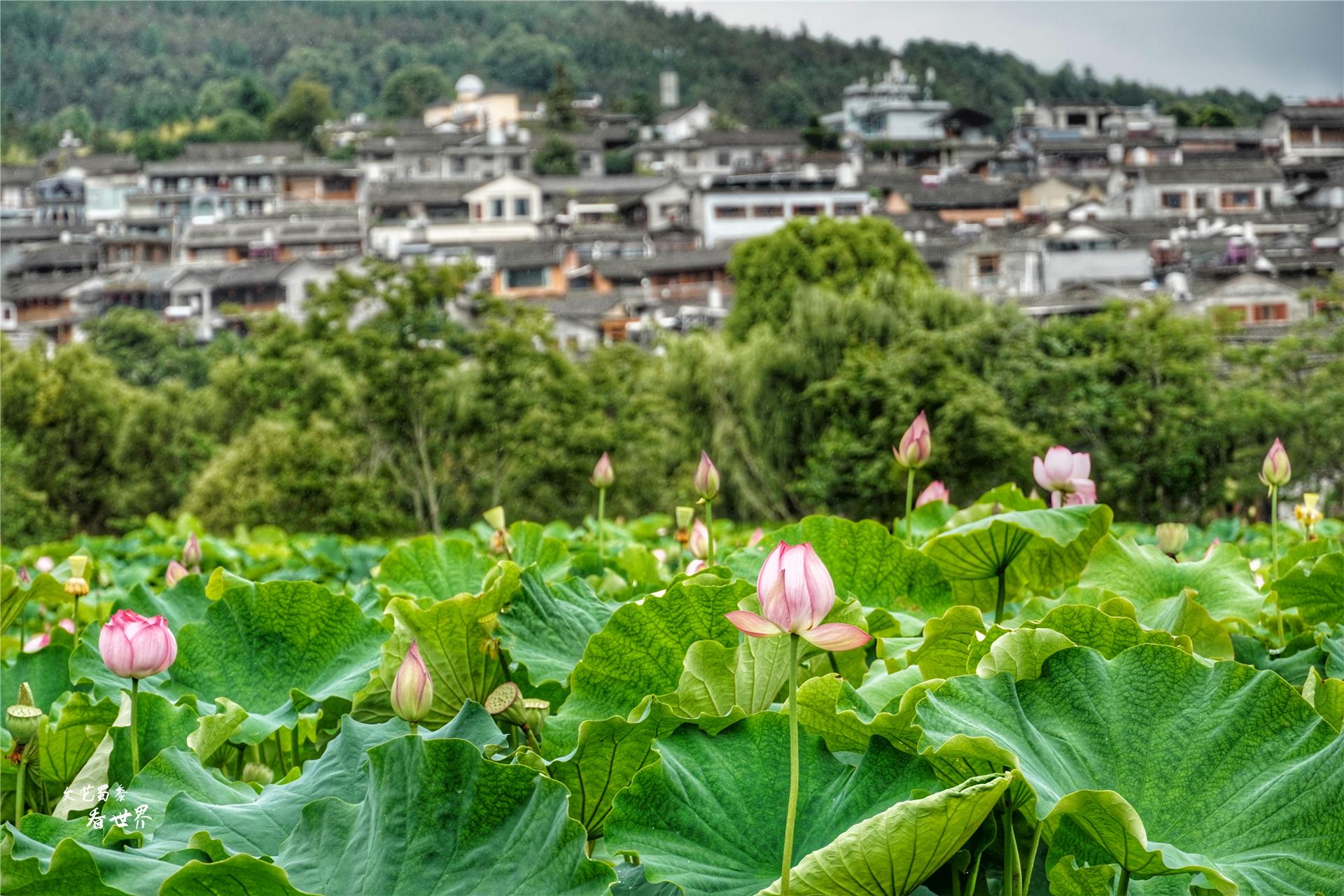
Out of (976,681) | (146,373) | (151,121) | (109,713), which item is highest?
(151,121)

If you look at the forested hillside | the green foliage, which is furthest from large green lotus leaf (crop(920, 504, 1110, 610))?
the forested hillside

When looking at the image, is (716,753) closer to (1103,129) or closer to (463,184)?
(463,184)

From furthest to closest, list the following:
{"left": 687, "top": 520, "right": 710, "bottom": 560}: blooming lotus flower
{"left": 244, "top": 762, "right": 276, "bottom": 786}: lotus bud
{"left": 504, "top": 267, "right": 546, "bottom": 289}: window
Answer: {"left": 504, "top": 267, "right": 546, "bottom": 289}: window < {"left": 687, "top": 520, "right": 710, "bottom": 560}: blooming lotus flower < {"left": 244, "top": 762, "right": 276, "bottom": 786}: lotus bud

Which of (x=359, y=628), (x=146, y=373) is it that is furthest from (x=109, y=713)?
(x=146, y=373)

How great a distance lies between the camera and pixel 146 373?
24734 millimetres

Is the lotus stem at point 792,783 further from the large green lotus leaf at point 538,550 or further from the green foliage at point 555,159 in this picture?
the green foliage at point 555,159

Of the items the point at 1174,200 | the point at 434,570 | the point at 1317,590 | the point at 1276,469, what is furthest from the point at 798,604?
the point at 1174,200

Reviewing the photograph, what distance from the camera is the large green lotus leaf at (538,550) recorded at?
1.53 m

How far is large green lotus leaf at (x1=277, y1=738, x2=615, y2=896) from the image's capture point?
66cm

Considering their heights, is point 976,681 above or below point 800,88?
below

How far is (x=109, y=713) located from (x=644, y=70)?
68.3m

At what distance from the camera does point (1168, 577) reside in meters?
1.25

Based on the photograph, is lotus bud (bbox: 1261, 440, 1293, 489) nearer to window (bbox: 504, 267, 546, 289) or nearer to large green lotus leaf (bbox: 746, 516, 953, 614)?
large green lotus leaf (bbox: 746, 516, 953, 614)

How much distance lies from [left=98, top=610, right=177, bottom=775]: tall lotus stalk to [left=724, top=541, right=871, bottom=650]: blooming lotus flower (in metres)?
0.49
